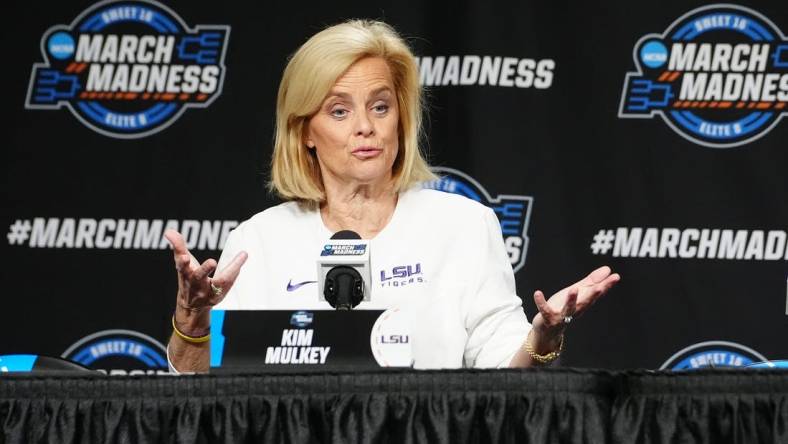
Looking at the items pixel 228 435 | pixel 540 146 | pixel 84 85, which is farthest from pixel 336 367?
pixel 84 85

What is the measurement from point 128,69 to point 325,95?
139 cm

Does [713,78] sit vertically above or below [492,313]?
above

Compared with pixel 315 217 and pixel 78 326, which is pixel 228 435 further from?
pixel 78 326

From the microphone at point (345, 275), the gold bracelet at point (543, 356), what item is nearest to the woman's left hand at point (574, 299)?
the gold bracelet at point (543, 356)

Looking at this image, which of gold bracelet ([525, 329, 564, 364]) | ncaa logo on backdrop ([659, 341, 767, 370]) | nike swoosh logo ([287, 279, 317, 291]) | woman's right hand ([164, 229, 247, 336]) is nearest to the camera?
woman's right hand ([164, 229, 247, 336])

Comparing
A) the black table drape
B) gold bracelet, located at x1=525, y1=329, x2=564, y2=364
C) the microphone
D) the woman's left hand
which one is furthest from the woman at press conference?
the black table drape

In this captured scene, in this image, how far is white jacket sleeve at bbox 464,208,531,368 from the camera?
249 centimetres

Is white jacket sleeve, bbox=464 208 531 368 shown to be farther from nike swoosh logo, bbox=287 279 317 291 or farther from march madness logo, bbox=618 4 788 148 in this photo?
march madness logo, bbox=618 4 788 148

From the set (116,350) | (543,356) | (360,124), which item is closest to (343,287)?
(543,356)

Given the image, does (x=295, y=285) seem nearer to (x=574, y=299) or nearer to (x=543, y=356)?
(x=543, y=356)

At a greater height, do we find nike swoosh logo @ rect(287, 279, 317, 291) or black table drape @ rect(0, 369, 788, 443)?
nike swoosh logo @ rect(287, 279, 317, 291)

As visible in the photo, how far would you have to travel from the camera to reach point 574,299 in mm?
1984

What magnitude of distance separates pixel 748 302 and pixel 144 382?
249 cm

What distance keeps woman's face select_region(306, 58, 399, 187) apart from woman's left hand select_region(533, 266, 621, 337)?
2.40ft
